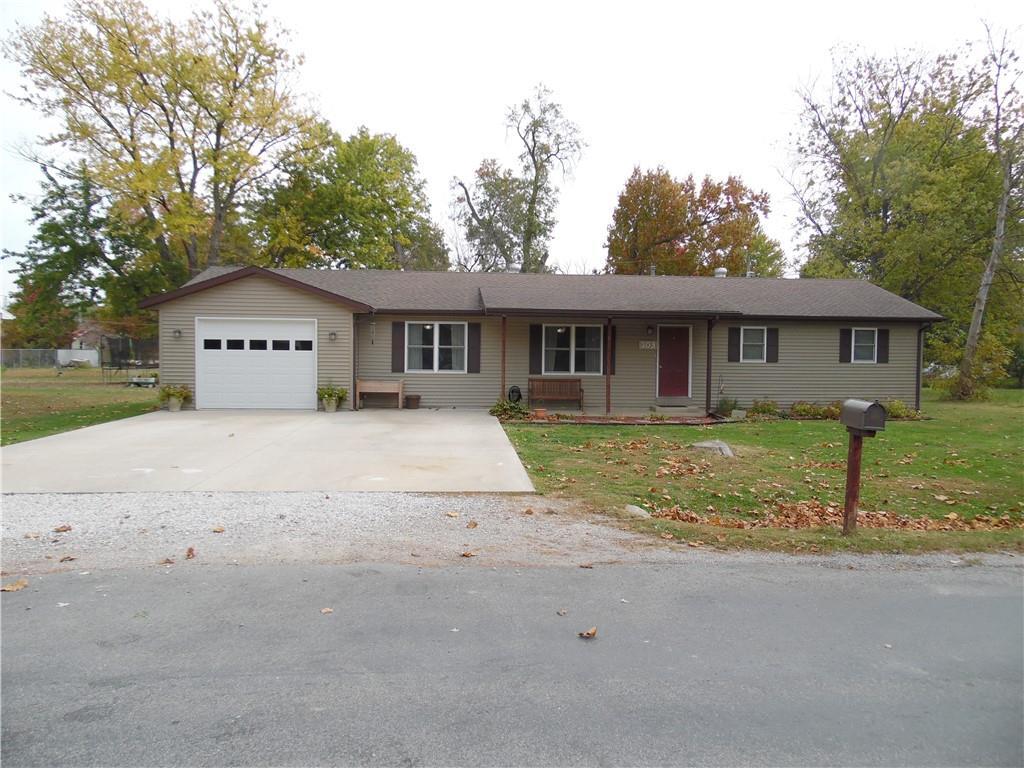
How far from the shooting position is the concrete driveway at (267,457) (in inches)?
297

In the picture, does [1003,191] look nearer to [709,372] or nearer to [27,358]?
[709,372]

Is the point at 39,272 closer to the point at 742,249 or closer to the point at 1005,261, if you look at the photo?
the point at 742,249

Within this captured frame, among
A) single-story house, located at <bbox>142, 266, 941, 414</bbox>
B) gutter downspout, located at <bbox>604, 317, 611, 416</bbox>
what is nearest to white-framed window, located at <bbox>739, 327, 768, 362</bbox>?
single-story house, located at <bbox>142, 266, 941, 414</bbox>

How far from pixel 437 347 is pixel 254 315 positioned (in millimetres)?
4795

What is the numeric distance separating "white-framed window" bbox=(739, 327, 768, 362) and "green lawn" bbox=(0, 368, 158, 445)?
1629cm

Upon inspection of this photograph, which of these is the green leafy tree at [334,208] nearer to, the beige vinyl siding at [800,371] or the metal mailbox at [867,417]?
the beige vinyl siding at [800,371]

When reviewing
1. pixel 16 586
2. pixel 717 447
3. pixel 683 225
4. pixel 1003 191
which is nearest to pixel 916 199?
pixel 1003 191

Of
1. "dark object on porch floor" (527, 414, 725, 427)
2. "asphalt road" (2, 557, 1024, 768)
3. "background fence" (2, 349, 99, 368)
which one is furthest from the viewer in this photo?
"background fence" (2, 349, 99, 368)

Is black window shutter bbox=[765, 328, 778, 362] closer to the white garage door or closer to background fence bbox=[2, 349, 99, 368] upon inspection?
the white garage door

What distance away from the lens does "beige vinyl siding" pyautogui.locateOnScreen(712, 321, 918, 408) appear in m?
18.1

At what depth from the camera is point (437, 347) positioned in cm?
1742

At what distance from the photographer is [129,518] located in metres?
5.99

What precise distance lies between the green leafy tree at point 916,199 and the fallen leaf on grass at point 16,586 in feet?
91.1

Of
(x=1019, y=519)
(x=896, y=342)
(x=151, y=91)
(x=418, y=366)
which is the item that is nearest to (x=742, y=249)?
(x=896, y=342)
